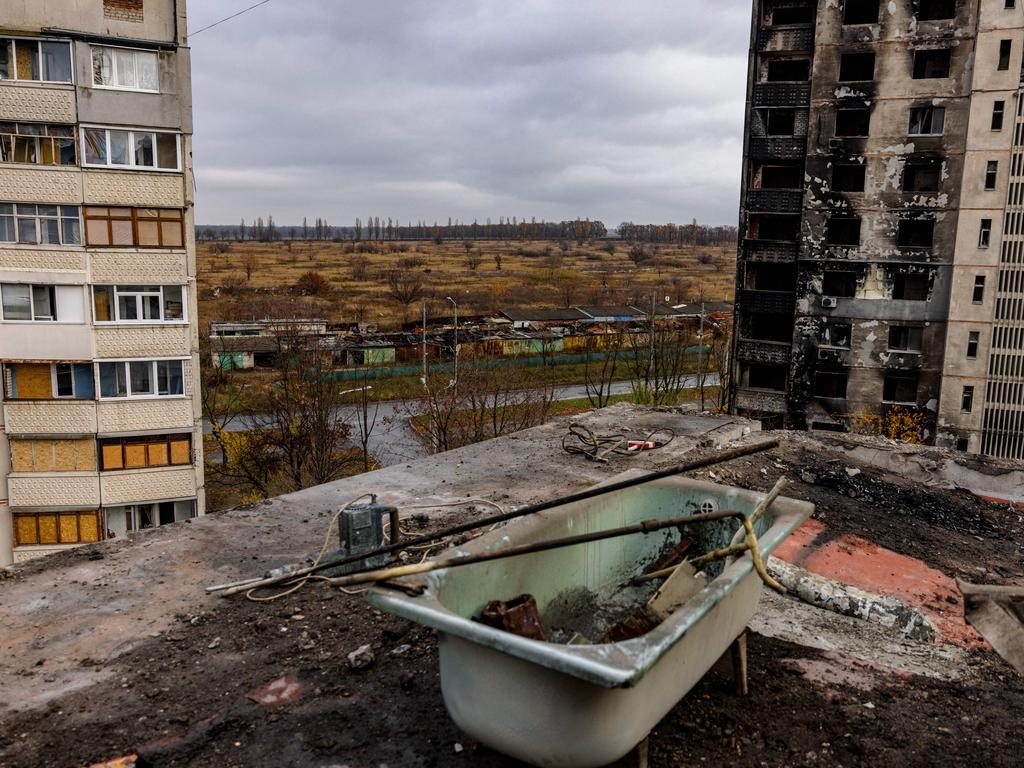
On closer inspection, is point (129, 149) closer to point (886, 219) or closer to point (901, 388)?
point (886, 219)

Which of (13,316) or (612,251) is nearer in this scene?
(13,316)

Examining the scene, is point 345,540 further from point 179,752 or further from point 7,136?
point 7,136

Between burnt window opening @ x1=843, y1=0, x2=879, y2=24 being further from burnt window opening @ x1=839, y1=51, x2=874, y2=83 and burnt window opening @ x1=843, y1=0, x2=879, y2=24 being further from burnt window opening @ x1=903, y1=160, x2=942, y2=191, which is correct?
burnt window opening @ x1=903, y1=160, x2=942, y2=191

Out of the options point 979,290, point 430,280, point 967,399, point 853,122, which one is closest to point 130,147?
point 853,122

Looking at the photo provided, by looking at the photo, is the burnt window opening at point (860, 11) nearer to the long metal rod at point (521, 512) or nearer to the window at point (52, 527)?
the long metal rod at point (521, 512)

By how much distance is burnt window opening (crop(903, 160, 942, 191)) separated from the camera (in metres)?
26.8

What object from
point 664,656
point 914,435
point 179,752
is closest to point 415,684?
point 179,752

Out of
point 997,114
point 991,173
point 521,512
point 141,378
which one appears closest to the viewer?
point 521,512

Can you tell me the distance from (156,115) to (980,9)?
82.8 ft

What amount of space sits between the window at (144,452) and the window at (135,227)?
4.88 m

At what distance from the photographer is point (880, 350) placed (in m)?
28.0

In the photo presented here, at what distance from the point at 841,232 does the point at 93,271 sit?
78.0ft

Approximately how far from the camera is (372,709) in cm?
423

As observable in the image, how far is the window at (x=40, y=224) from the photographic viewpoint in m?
18.5
